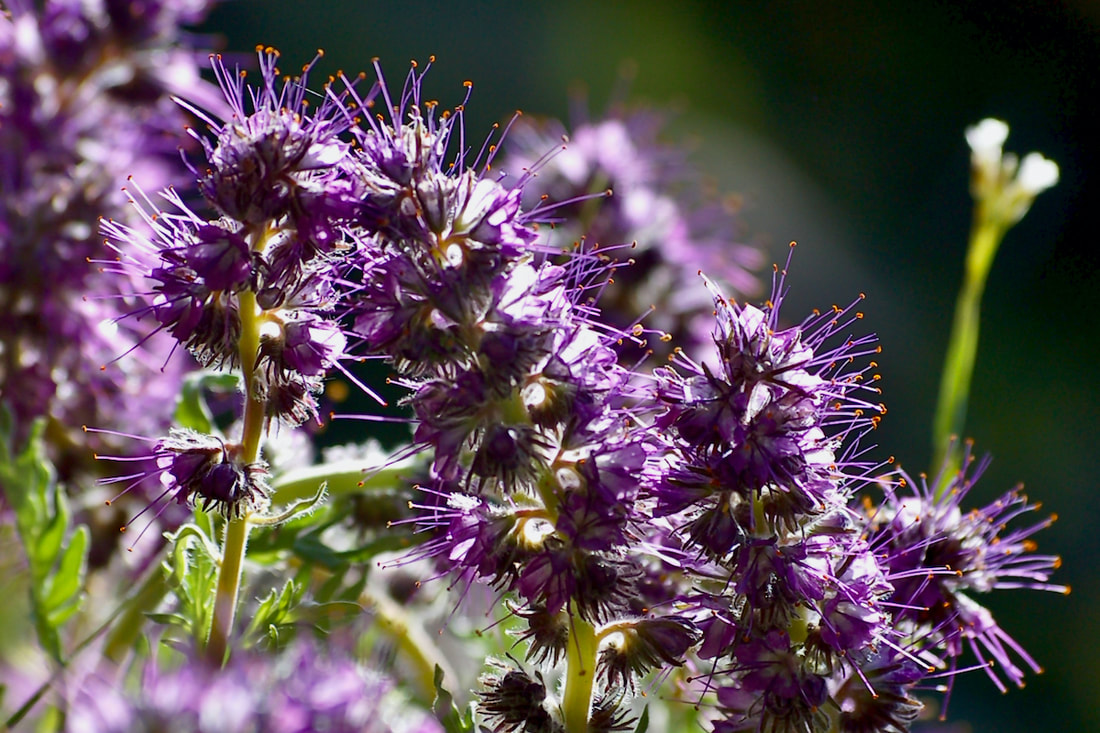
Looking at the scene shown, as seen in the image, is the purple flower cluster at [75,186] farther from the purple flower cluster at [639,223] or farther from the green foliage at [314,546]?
the purple flower cluster at [639,223]

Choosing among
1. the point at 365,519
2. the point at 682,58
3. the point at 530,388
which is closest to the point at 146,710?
the point at 530,388

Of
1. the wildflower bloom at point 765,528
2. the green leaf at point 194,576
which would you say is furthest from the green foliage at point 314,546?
the wildflower bloom at point 765,528

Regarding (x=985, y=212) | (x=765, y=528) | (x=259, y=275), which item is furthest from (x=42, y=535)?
(x=985, y=212)

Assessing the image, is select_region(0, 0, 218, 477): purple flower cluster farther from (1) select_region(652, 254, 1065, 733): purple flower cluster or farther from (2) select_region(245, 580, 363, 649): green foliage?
(1) select_region(652, 254, 1065, 733): purple flower cluster

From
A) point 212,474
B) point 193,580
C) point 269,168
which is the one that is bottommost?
point 193,580

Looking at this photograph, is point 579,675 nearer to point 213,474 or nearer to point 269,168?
point 213,474

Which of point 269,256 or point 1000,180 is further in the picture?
Result: point 1000,180
